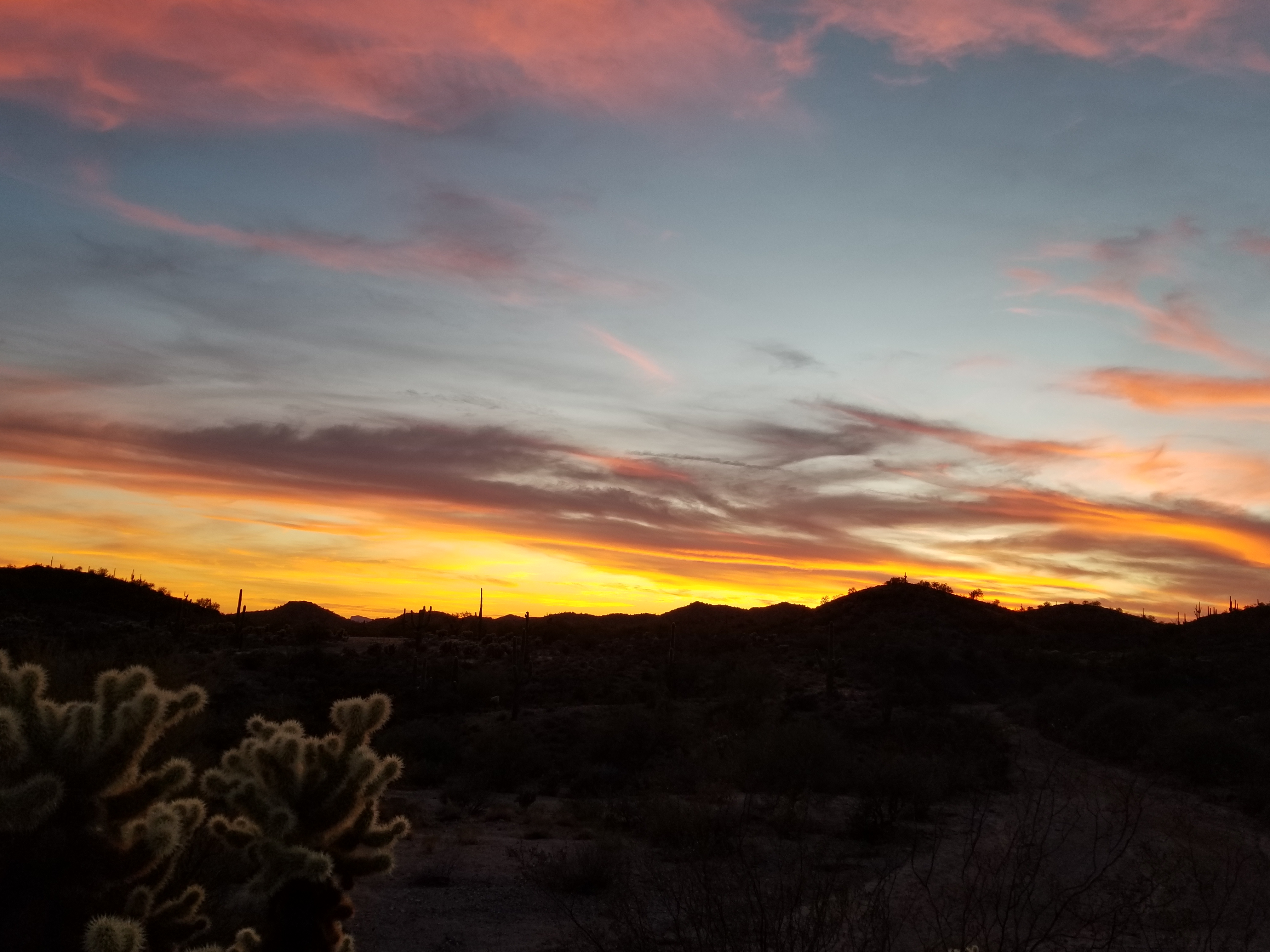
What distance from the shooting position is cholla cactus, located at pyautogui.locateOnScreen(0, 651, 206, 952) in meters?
4.93

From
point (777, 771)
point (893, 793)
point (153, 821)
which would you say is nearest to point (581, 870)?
point (893, 793)

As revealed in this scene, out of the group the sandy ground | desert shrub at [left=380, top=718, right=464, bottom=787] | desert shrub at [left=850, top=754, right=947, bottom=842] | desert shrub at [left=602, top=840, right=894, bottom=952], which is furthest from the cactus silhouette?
desert shrub at [left=380, top=718, right=464, bottom=787]

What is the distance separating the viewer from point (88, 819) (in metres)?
5.25

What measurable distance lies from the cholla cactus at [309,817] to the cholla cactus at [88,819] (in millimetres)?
403

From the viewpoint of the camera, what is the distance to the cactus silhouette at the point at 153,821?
4988 millimetres

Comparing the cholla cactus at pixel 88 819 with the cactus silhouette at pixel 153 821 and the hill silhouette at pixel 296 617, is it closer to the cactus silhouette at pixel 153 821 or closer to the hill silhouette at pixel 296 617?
the cactus silhouette at pixel 153 821

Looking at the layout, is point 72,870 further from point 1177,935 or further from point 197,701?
point 1177,935

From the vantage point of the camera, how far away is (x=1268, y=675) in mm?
37344

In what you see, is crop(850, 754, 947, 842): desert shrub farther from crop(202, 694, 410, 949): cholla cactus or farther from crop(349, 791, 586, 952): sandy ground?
crop(202, 694, 410, 949): cholla cactus

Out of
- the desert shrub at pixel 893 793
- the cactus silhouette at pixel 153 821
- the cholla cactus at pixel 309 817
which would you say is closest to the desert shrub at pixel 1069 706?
the desert shrub at pixel 893 793

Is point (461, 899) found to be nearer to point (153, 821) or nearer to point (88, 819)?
point (153, 821)

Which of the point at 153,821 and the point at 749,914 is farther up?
the point at 153,821

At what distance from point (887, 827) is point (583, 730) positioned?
13.6 metres

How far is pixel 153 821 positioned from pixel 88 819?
0.32m
